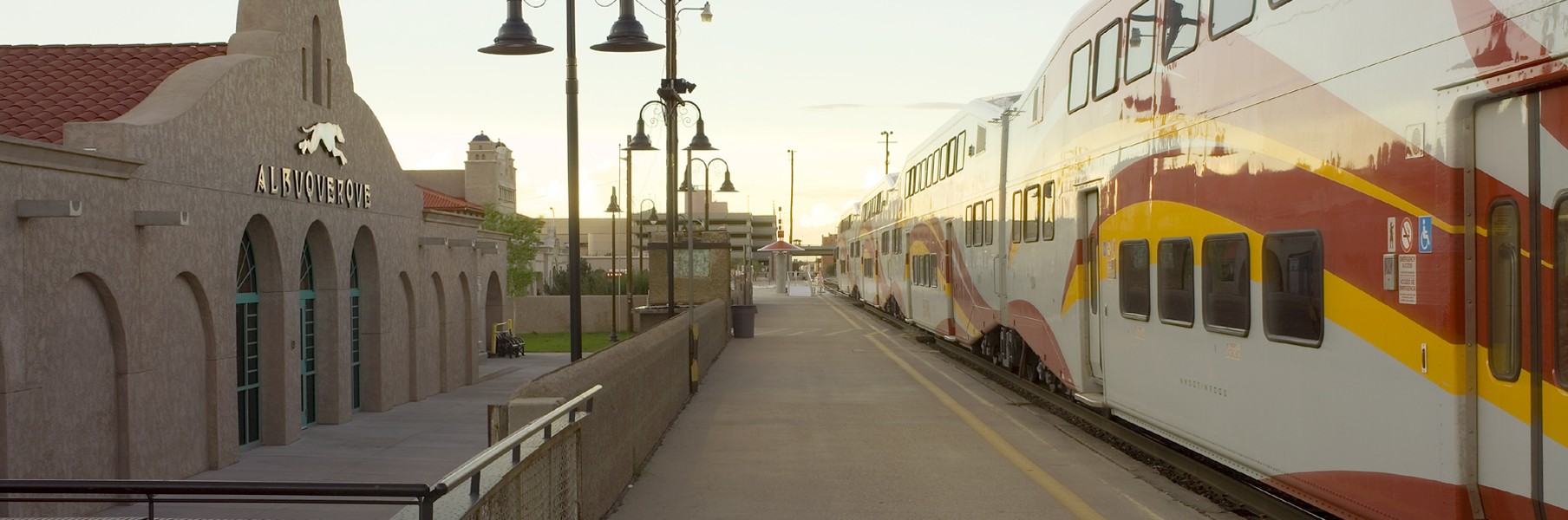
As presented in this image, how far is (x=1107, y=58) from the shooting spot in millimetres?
12203

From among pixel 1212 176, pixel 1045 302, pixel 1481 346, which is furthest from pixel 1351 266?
pixel 1045 302

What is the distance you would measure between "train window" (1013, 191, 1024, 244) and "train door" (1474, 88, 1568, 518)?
1017cm

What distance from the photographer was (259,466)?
1620 centimetres

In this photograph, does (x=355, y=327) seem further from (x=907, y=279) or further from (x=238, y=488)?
(x=238, y=488)

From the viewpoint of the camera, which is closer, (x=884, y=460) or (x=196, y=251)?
(x=884, y=460)

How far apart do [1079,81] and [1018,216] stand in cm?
361

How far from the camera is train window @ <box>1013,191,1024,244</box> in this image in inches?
642

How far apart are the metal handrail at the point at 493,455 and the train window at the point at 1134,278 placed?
4803 millimetres

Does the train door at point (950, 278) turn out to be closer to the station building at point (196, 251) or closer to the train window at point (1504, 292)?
the station building at point (196, 251)

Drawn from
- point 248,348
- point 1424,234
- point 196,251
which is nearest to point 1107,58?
point 1424,234

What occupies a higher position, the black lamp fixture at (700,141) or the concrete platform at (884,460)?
the black lamp fixture at (700,141)

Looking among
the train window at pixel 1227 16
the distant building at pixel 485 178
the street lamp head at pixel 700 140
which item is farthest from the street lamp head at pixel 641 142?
the distant building at pixel 485 178

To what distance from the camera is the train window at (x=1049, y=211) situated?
14.1 metres

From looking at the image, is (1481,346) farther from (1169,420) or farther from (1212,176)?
(1169,420)
